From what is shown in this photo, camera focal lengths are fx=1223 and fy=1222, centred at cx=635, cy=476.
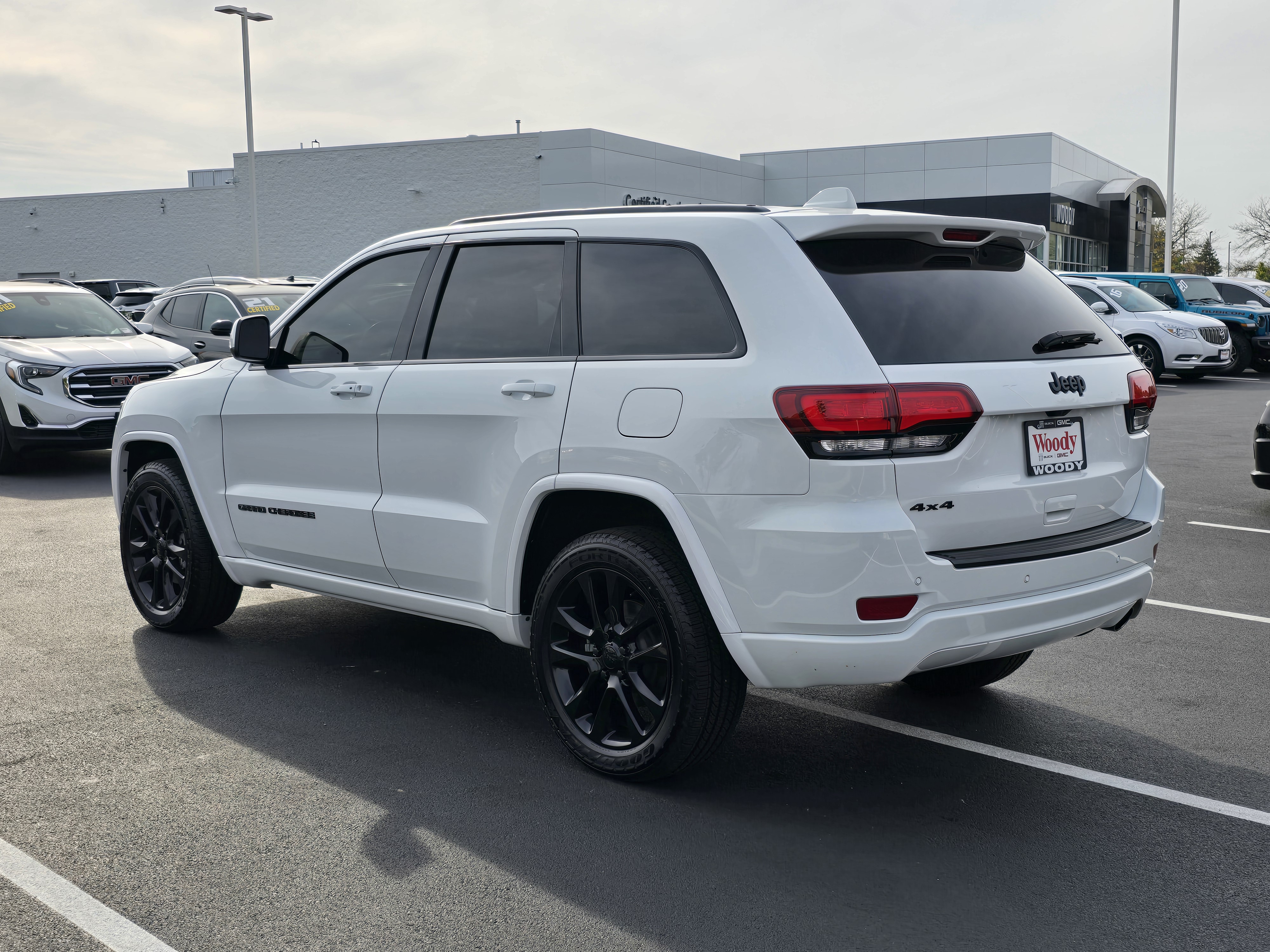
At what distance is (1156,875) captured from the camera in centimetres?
345

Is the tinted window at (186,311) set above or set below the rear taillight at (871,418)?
above

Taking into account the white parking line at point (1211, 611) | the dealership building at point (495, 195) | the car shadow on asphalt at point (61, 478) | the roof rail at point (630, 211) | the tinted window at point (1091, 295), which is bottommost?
the white parking line at point (1211, 611)

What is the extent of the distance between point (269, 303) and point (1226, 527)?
11.0 meters

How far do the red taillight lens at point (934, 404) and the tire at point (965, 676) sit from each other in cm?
163

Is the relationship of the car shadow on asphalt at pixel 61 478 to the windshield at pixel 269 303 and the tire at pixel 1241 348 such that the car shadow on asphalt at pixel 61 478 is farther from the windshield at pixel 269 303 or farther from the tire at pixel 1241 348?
the tire at pixel 1241 348

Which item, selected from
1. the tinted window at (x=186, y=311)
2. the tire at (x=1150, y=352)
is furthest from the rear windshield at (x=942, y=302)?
the tire at (x=1150, y=352)

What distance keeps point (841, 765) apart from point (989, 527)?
113cm

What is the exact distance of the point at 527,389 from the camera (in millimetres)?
4262

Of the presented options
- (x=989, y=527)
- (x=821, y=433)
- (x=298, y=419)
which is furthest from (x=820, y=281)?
(x=298, y=419)

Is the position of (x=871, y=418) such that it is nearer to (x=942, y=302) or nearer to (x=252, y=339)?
(x=942, y=302)

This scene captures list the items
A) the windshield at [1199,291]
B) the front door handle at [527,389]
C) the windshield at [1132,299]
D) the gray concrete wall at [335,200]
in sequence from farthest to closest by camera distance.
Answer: the gray concrete wall at [335,200] < the windshield at [1199,291] < the windshield at [1132,299] < the front door handle at [527,389]

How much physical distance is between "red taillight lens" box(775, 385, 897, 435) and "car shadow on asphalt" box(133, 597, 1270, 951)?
4.12 ft

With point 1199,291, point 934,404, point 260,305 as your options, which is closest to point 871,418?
point 934,404

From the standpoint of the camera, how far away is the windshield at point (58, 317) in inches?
503
